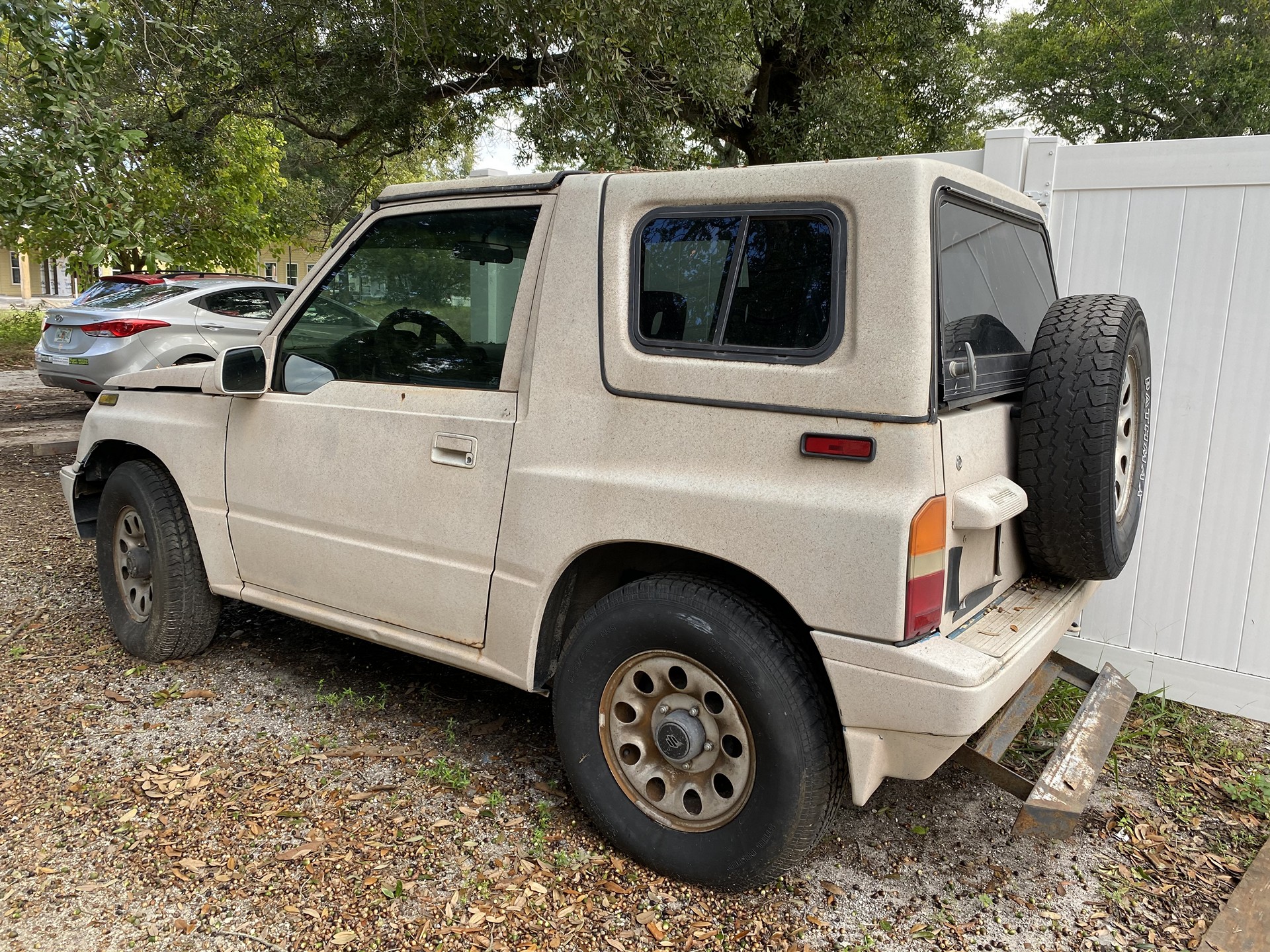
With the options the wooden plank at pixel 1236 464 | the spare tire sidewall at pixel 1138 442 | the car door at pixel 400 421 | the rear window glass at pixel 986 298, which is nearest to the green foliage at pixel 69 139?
the car door at pixel 400 421

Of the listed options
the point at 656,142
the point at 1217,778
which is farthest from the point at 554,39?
the point at 1217,778

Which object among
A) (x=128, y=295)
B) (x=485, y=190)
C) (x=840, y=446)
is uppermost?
(x=485, y=190)

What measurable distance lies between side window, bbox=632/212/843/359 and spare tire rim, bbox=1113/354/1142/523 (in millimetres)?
1200

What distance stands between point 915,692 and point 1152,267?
9.14ft

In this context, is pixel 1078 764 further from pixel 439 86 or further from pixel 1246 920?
pixel 439 86

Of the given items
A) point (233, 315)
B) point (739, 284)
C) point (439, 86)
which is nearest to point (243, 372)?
point (739, 284)

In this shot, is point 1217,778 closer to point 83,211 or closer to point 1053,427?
point 1053,427

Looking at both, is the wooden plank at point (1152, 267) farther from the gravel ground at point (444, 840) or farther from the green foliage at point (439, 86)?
the green foliage at point (439, 86)

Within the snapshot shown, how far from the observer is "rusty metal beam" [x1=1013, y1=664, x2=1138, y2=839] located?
2564 millimetres

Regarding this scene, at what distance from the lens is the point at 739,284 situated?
2594 mm

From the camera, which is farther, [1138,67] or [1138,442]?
[1138,67]

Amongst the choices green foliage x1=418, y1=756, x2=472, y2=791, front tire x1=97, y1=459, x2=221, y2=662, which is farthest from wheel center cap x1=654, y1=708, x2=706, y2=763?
front tire x1=97, y1=459, x2=221, y2=662

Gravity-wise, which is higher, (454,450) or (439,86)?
(439,86)

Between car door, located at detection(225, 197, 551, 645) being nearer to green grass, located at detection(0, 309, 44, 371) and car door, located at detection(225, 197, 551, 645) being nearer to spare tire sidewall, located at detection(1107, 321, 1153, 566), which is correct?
spare tire sidewall, located at detection(1107, 321, 1153, 566)
